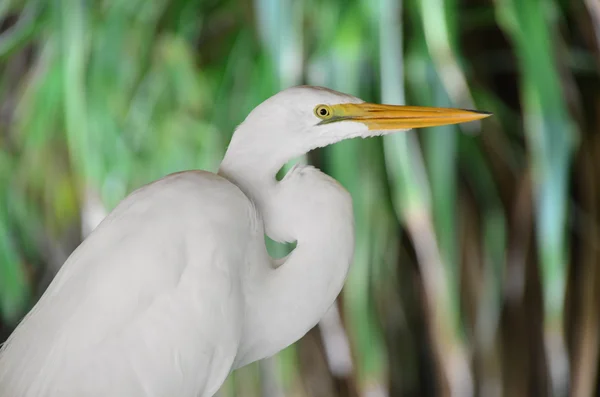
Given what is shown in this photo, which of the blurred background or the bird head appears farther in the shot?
the blurred background

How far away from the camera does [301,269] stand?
1.82ft

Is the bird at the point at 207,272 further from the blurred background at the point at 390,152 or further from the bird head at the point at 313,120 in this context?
the blurred background at the point at 390,152

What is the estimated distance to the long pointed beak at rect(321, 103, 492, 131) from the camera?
1.83 feet

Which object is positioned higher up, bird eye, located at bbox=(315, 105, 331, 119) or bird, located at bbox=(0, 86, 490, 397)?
bird eye, located at bbox=(315, 105, 331, 119)

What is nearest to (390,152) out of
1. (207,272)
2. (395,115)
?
(395,115)

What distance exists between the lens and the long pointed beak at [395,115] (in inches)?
21.9

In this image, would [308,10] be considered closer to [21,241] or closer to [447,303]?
[447,303]

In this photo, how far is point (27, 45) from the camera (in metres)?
1.09

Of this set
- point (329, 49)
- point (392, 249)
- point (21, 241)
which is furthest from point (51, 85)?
point (392, 249)

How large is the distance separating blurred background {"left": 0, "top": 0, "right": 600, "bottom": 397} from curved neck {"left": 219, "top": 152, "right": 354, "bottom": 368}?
10.5 inches

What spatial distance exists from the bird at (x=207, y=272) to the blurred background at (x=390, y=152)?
0.26 metres

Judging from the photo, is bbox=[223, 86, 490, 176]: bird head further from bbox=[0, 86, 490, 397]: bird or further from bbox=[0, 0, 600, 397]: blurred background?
bbox=[0, 0, 600, 397]: blurred background

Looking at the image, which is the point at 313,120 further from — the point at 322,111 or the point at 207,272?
the point at 207,272

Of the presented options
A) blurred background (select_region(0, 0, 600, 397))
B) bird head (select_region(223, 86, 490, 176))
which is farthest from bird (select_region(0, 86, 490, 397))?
blurred background (select_region(0, 0, 600, 397))
